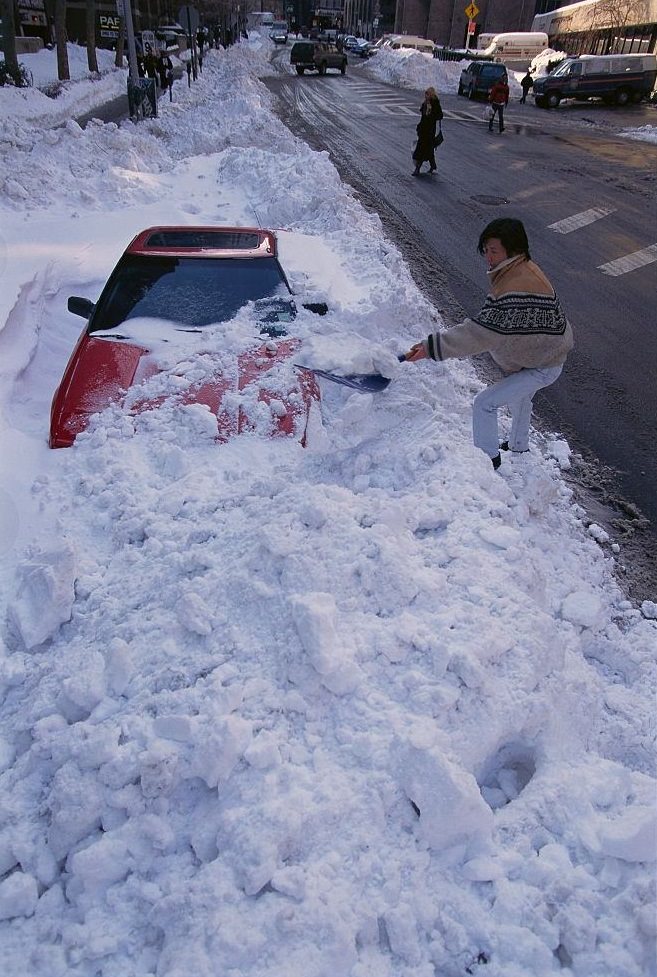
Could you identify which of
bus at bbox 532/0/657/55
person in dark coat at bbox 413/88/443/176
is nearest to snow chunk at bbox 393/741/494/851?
person in dark coat at bbox 413/88/443/176

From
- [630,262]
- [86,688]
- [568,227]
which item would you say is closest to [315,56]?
[568,227]

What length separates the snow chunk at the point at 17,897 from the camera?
1945mm

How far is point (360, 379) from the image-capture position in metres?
4.25

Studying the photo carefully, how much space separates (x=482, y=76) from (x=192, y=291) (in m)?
30.4

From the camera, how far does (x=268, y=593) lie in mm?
2770

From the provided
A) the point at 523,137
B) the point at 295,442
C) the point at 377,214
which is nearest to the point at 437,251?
the point at 377,214

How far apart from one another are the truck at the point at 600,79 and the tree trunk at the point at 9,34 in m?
20.7

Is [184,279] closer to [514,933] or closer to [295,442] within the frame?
[295,442]

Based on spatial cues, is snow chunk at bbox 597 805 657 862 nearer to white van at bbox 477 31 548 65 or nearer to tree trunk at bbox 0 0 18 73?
tree trunk at bbox 0 0 18 73

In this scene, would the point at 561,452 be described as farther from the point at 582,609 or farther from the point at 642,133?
the point at 642,133

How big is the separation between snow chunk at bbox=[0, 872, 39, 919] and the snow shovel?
303 centimetres

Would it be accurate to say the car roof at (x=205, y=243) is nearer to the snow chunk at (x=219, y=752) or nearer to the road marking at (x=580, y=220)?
the snow chunk at (x=219, y=752)

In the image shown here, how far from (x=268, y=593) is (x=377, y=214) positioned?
9.81 metres

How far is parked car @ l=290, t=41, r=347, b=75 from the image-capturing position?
35219 millimetres
